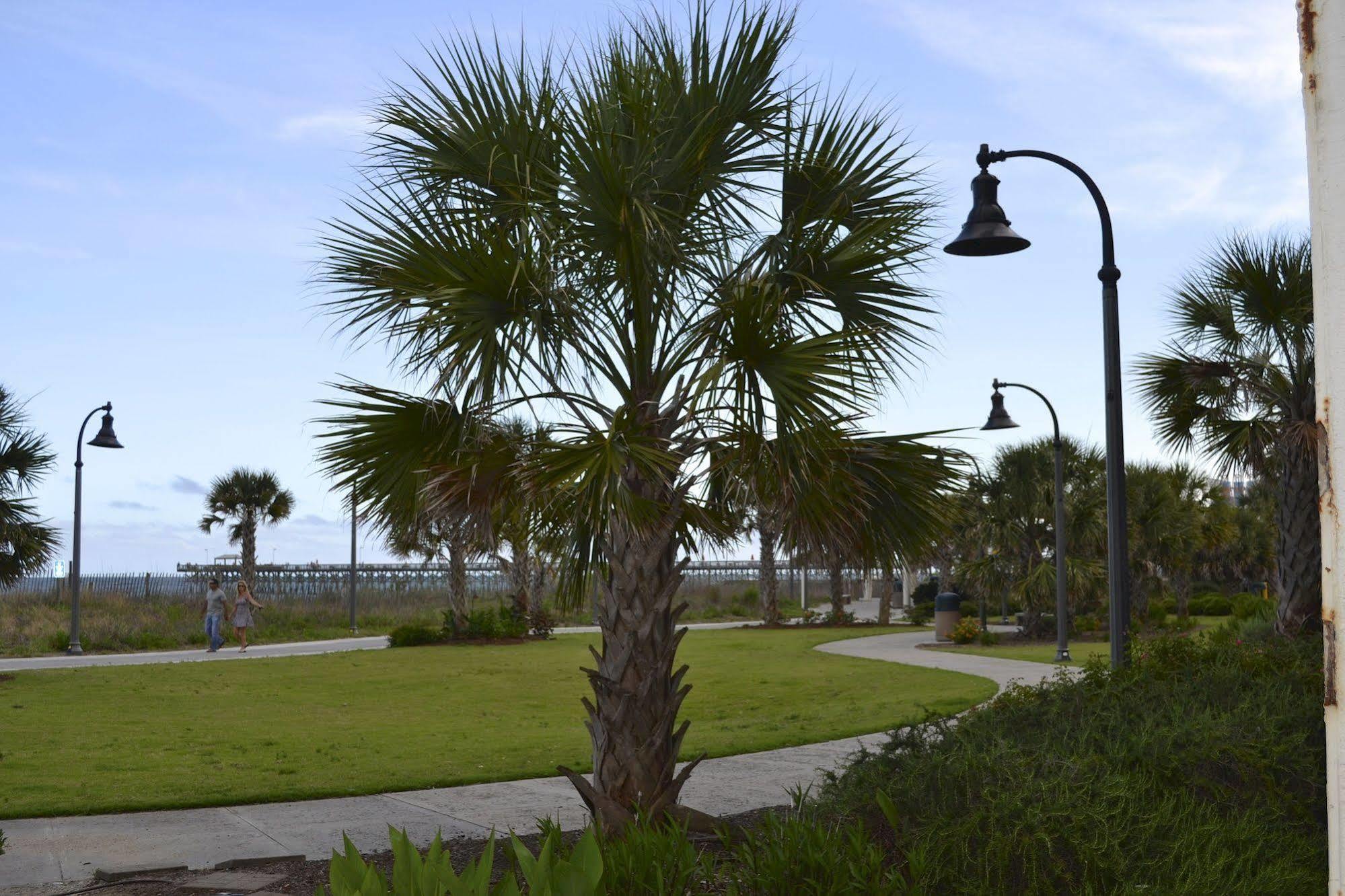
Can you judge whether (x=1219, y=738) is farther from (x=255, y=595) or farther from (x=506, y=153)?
(x=255, y=595)

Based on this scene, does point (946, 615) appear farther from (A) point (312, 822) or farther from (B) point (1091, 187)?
(A) point (312, 822)

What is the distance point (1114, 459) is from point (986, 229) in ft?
6.75

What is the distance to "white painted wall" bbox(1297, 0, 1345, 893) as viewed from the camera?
6.93ft

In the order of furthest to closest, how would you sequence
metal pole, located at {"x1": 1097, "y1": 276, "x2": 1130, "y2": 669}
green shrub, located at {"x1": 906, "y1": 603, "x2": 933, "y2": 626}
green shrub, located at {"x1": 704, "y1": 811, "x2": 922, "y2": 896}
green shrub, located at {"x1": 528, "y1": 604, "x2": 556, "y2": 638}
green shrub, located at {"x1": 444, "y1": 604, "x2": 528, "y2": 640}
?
green shrub, located at {"x1": 906, "y1": 603, "x2": 933, "y2": 626}
green shrub, located at {"x1": 528, "y1": 604, "x2": 556, "y2": 638}
green shrub, located at {"x1": 444, "y1": 604, "x2": 528, "y2": 640}
metal pole, located at {"x1": 1097, "y1": 276, "x2": 1130, "y2": 669}
green shrub, located at {"x1": 704, "y1": 811, "x2": 922, "y2": 896}

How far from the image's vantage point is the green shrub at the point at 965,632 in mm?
27172

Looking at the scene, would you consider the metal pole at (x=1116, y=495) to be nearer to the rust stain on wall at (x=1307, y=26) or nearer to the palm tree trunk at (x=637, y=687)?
the palm tree trunk at (x=637, y=687)

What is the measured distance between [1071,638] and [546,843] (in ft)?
88.0

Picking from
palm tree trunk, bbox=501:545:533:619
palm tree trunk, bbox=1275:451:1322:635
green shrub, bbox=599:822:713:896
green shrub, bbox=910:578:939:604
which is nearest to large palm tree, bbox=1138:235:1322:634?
palm tree trunk, bbox=1275:451:1322:635

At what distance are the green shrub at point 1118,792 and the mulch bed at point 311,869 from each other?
4.00 ft

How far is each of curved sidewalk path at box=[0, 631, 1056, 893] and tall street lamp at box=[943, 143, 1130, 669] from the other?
2.46 meters

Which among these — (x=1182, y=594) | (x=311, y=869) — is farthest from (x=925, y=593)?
(x=311, y=869)

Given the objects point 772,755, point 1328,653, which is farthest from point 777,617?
point 1328,653

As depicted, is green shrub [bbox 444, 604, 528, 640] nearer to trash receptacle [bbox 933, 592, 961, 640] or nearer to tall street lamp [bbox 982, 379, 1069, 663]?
trash receptacle [bbox 933, 592, 961, 640]

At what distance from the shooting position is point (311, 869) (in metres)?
6.66
